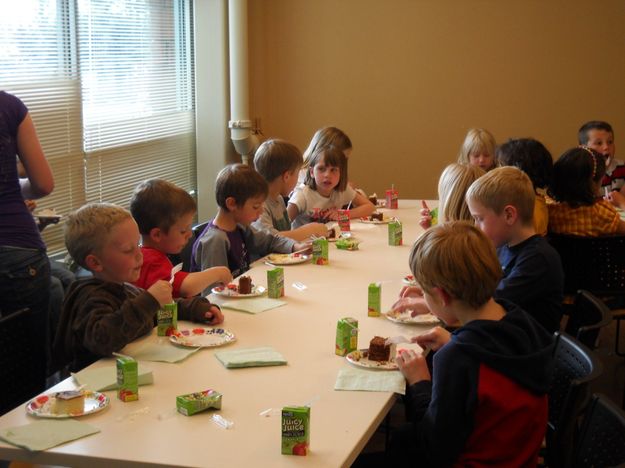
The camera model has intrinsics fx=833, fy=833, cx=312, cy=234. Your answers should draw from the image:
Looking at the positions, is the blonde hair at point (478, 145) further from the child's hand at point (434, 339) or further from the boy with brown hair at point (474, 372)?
the boy with brown hair at point (474, 372)

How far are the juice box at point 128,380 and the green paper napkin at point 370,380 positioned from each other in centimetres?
53

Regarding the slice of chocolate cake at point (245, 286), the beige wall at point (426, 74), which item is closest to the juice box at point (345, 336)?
the slice of chocolate cake at point (245, 286)

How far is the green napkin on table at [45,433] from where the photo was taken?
1880 mm

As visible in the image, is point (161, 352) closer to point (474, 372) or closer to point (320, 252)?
point (474, 372)

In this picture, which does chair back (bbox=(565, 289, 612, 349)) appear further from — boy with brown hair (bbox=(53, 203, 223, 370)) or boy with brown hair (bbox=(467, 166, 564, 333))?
boy with brown hair (bbox=(53, 203, 223, 370))

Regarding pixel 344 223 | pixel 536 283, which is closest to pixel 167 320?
pixel 536 283

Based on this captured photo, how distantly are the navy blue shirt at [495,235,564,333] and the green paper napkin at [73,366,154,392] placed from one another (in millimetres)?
1343

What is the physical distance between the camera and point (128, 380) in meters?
A: 2.13

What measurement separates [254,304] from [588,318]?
1179mm

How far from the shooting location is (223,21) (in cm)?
676

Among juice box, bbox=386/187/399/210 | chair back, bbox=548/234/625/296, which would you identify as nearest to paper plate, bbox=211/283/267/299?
chair back, bbox=548/234/625/296

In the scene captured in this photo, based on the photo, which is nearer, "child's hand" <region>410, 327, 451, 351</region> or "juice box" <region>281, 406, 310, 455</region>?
"juice box" <region>281, 406, 310, 455</region>

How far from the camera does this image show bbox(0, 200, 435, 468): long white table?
1.85 m

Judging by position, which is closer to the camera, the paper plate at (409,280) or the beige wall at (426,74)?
the paper plate at (409,280)
